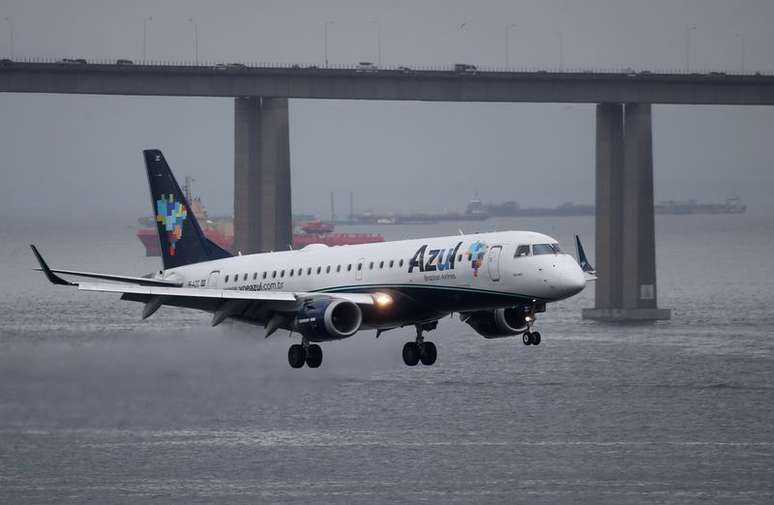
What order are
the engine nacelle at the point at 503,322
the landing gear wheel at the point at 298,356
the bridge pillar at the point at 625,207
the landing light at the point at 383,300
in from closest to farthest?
the landing light at the point at 383,300
the engine nacelle at the point at 503,322
the landing gear wheel at the point at 298,356
the bridge pillar at the point at 625,207

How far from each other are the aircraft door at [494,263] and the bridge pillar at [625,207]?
81.2 metres

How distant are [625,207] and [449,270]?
272ft

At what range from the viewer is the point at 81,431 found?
11544cm

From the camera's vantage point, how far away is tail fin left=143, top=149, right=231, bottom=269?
95.9 m

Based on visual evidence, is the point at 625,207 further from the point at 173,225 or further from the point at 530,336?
the point at 530,336

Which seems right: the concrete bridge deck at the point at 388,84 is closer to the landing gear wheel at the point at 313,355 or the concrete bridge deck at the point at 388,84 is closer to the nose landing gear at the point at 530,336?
the landing gear wheel at the point at 313,355

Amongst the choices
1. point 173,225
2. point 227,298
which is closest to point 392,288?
point 227,298

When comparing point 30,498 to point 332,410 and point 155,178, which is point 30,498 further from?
point 332,410

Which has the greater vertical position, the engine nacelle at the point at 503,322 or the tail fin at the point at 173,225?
the tail fin at the point at 173,225

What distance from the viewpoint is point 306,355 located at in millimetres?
82250

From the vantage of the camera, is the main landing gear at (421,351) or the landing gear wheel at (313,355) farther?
the main landing gear at (421,351)

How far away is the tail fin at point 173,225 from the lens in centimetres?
9594

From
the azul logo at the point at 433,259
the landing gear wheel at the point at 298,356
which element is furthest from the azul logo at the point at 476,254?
the landing gear wheel at the point at 298,356

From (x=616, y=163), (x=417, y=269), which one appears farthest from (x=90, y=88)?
(x=417, y=269)
